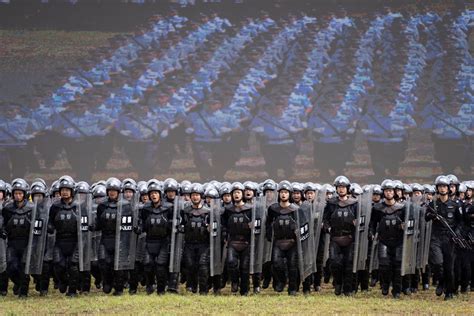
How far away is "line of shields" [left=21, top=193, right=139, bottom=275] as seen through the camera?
63.7ft

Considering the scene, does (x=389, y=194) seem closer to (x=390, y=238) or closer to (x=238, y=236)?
(x=390, y=238)

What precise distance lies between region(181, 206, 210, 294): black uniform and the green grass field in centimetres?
41

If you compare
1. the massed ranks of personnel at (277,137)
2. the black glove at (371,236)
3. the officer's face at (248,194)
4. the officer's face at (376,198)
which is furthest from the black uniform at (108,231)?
the massed ranks of personnel at (277,137)

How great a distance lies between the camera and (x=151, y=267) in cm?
1961

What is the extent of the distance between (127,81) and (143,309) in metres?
16.2

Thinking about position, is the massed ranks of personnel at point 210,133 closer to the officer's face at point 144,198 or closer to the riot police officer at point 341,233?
the officer's face at point 144,198

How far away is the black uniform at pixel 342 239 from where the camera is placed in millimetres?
19719

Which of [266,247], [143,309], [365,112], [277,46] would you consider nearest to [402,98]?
[365,112]

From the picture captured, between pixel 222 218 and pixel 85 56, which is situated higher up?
pixel 85 56

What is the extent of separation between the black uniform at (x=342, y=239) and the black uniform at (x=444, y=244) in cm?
128

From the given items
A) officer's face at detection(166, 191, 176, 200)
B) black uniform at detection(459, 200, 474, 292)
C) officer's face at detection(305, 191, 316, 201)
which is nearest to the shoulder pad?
officer's face at detection(305, 191, 316, 201)

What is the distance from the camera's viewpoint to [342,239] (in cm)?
1984

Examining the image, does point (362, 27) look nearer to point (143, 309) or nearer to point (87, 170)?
point (87, 170)

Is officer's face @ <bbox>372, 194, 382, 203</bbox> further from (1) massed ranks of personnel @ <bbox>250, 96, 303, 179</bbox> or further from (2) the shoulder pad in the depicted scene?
(1) massed ranks of personnel @ <bbox>250, 96, 303, 179</bbox>
